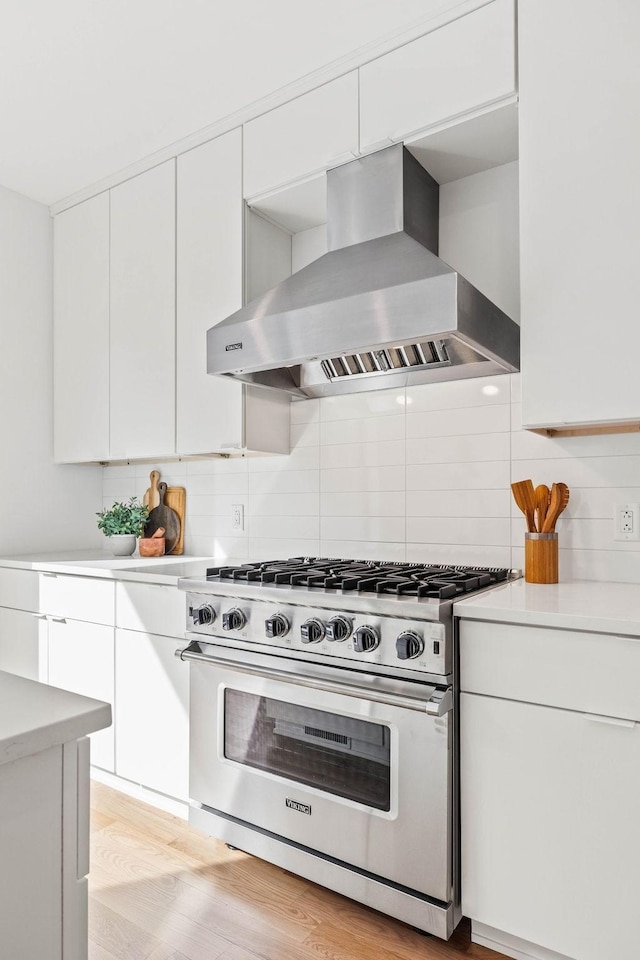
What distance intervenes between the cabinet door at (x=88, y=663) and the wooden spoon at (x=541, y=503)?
162cm

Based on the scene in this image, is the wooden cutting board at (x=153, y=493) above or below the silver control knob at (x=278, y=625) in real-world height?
above

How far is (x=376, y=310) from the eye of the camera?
1837 mm

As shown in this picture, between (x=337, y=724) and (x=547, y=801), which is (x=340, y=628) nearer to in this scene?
(x=337, y=724)

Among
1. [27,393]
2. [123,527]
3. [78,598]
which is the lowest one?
[78,598]

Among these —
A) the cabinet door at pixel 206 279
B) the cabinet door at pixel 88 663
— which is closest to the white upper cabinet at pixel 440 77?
the cabinet door at pixel 206 279

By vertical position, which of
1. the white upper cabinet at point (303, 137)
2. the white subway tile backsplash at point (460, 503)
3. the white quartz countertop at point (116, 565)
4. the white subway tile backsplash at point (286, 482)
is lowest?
the white quartz countertop at point (116, 565)

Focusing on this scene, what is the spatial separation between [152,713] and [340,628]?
0.98 metres

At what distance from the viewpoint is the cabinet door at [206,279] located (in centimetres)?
249

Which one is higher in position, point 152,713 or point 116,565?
point 116,565

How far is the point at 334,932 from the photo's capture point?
1.68 m

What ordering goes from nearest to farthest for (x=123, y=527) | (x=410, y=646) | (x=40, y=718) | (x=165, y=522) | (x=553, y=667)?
(x=40, y=718) < (x=553, y=667) < (x=410, y=646) < (x=123, y=527) < (x=165, y=522)

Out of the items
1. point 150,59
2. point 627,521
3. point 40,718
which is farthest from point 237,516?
point 40,718

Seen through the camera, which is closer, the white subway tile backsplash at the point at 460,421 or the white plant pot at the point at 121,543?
the white subway tile backsplash at the point at 460,421

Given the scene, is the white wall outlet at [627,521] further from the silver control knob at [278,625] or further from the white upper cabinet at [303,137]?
the white upper cabinet at [303,137]
